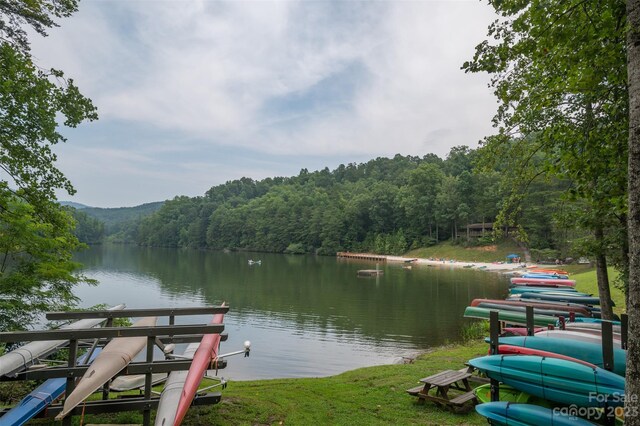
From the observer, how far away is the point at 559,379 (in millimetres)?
5055

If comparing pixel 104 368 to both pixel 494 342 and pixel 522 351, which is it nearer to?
pixel 494 342

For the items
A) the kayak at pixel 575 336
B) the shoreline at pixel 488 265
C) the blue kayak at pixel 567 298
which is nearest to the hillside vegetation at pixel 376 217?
the shoreline at pixel 488 265

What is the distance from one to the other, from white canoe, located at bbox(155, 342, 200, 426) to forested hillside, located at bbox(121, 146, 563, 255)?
136 ft

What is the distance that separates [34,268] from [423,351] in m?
12.9

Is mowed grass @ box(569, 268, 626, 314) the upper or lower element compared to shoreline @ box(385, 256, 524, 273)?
upper

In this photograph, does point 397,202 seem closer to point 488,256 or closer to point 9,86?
point 488,256

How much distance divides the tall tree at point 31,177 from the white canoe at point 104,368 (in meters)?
5.09

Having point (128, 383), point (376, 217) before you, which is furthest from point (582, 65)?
point (376, 217)

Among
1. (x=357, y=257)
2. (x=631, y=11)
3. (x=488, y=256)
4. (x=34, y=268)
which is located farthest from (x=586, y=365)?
(x=357, y=257)

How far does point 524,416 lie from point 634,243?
9.92 feet

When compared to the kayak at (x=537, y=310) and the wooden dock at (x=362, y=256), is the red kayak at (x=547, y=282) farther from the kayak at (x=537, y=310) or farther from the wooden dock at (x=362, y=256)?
the wooden dock at (x=362, y=256)

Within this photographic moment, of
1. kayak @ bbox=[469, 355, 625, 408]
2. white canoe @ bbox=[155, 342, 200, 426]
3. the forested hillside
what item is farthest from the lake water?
Answer: the forested hillside

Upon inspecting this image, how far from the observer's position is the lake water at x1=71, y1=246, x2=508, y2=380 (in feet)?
48.4

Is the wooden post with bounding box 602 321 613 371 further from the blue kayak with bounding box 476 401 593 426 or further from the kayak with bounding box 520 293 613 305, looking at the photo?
the kayak with bounding box 520 293 613 305
